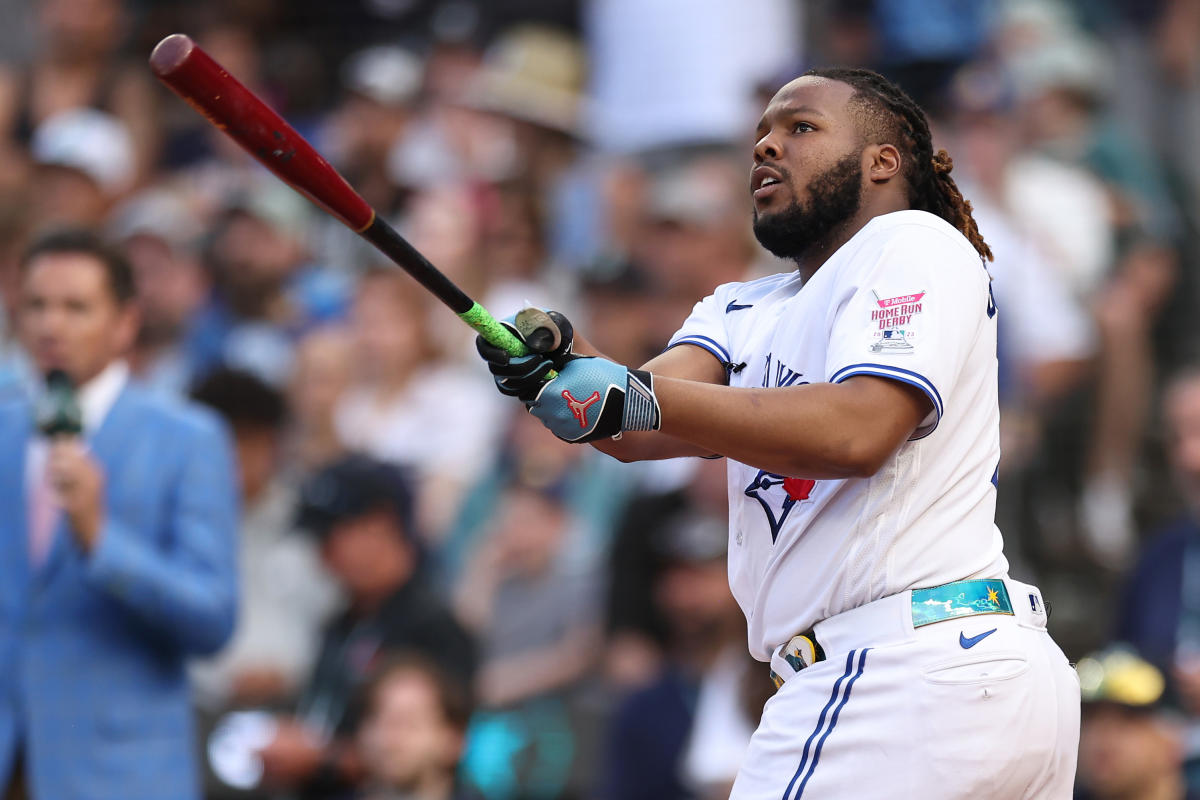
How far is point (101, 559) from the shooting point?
5.51 meters

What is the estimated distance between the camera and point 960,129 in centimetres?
888

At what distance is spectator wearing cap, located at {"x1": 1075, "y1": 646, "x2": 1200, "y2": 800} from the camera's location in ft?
20.4

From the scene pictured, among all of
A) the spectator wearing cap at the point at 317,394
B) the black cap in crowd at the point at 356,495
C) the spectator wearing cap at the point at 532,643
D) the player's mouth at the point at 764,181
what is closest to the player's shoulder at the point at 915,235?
the player's mouth at the point at 764,181

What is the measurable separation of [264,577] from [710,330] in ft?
15.1

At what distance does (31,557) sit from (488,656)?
99.3 inches

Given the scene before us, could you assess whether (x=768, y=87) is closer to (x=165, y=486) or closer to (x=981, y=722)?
(x=165, y=486)

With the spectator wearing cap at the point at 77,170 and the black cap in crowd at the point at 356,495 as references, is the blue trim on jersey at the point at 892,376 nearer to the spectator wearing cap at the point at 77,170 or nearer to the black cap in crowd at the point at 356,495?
the black cap in crowd at the point at 356,495

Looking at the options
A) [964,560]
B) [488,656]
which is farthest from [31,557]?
[964,560]

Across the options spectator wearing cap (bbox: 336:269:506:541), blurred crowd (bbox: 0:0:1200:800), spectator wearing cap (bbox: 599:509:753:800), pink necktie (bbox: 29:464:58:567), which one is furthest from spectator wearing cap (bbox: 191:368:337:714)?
pink necktie (bbox: 29:464:58:567)

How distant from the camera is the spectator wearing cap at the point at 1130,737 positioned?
245 inches

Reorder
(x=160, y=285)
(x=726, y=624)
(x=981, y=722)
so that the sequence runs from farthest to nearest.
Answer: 1. (x=160, y=285)
2. (x=726, y=624)
3. (x=981, y=722)

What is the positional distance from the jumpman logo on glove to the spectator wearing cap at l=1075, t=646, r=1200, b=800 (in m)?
3.37

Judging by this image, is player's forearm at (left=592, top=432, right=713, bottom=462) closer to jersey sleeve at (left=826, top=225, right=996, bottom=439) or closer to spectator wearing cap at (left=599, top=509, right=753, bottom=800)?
jersey sleeve at (left=826, top=225, right=996, bottom=439)

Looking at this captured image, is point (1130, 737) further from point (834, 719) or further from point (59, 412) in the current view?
point (59, 412)
